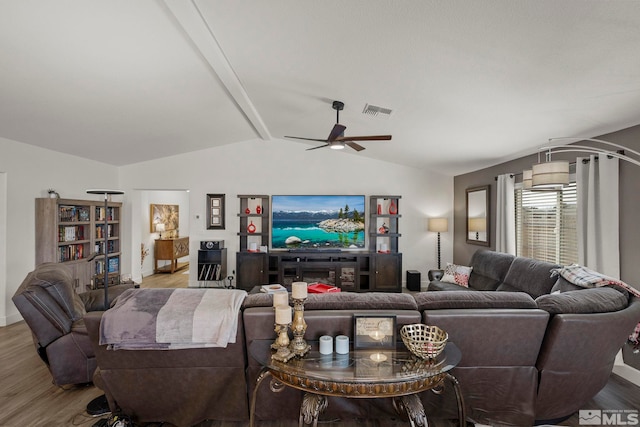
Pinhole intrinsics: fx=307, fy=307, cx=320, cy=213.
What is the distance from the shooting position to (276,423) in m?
2.09

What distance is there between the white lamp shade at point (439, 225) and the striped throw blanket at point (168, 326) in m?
4.94

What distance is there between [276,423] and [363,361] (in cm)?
98

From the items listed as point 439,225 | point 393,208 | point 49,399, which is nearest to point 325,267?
point 393,208

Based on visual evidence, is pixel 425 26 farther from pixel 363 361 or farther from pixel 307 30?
pixel 363 361

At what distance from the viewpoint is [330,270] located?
5.80m

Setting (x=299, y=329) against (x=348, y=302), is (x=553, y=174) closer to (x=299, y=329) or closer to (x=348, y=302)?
(x=348, y=302)

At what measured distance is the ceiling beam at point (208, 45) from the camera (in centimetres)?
215

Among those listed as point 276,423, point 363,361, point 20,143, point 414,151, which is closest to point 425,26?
point 363,361

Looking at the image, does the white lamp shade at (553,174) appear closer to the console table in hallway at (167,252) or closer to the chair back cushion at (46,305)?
the chair back cushion at (46,305)

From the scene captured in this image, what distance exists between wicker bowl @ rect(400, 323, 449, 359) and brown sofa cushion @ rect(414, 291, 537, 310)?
205 mm

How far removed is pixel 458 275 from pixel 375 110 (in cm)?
258

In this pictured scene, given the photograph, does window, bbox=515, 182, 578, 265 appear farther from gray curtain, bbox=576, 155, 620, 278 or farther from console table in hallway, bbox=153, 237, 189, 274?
console table in hallway, bbox=153, 237, 189, 274

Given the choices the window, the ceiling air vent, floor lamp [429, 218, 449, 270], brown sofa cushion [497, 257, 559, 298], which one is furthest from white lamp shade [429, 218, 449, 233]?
the ceiling air vent

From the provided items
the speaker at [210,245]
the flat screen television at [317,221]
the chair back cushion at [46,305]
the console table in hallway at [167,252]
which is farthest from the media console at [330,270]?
the chair back cushion at [46,305]
